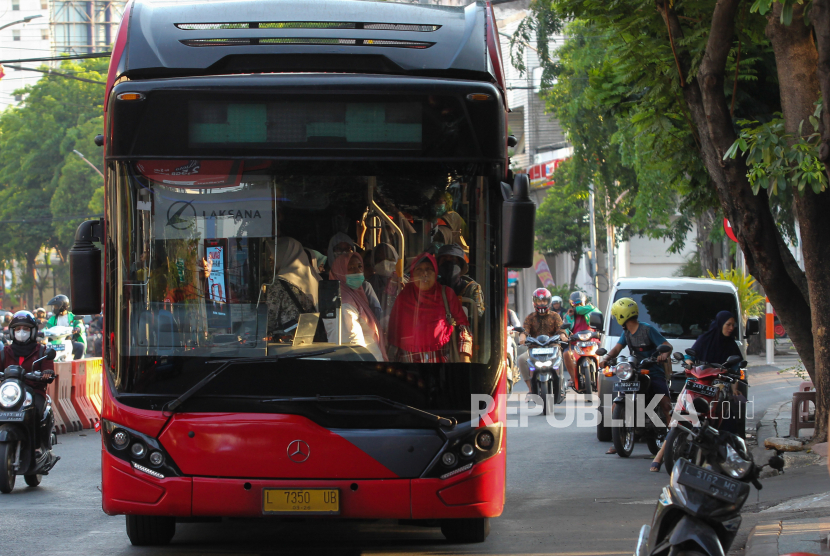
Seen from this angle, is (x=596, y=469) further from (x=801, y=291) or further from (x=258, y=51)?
(x=258, y=51)

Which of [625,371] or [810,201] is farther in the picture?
[625,371]

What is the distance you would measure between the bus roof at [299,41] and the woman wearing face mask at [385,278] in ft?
3.35

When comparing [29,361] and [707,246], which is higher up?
[707,246]

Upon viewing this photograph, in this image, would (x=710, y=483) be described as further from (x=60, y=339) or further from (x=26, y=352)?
(x=60, y=339)

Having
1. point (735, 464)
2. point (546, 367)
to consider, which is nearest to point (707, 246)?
point (546, 367)

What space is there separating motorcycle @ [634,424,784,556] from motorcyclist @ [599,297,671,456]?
6666 millimetres

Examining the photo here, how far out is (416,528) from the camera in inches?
295

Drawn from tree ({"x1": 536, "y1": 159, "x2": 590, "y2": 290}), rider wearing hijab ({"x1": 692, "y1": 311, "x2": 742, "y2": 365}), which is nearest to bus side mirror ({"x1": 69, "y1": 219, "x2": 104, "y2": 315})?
rider wearing hijab ({"x1": 692, "y1": 311, "x2": 742, "y2": 365})

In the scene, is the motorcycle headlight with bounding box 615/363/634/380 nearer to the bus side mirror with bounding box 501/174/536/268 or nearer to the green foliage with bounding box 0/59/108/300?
the bus side mirror with bounding box 501/174/536/268

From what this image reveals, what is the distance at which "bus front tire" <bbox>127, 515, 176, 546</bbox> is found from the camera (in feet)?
21.3

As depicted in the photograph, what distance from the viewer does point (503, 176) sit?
5.85m

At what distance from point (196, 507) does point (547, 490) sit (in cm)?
442

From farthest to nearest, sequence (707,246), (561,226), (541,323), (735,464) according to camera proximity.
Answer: (561,226)
(707,246)
(541,323)
(735,464)

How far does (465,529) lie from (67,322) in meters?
15.8
